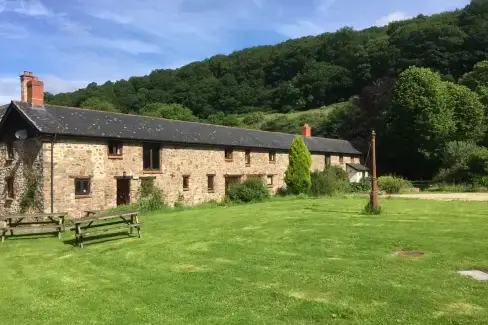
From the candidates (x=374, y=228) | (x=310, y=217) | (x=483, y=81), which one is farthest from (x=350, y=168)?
(x=374, y=228)

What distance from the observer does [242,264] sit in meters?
9.30

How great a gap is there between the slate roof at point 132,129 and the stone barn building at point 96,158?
57mm

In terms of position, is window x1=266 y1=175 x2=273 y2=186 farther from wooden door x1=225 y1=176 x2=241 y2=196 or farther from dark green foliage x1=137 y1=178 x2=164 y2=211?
dark green foliage x1=137 y1=178 x2=164 y2=211

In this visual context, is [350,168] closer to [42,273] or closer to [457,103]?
[457,103]

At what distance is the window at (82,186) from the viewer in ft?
71.5

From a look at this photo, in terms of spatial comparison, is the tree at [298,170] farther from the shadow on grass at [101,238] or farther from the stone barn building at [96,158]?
the shadow on grass at [101,238]

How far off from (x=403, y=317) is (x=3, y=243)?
13.3m

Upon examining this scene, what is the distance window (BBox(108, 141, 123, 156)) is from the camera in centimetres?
2356

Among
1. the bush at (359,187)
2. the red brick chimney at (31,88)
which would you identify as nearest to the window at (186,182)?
the red brick chimney at (31,88)

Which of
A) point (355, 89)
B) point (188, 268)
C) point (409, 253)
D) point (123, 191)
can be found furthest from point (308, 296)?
point (355, 89)

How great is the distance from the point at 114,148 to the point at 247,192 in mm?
9177

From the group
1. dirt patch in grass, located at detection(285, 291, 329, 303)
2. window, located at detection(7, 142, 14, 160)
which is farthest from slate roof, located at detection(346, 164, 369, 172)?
dirt patch in grass, located at detection(285, 291, 329, 303)

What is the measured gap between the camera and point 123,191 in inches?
950

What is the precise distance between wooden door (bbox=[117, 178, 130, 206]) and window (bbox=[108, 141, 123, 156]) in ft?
4.83
